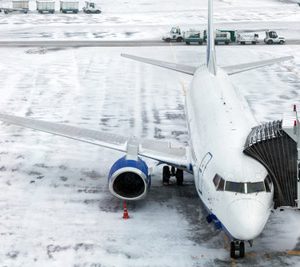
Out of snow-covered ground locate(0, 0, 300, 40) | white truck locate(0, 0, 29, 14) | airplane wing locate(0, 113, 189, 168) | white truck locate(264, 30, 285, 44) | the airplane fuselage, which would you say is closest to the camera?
the airplane fuselage

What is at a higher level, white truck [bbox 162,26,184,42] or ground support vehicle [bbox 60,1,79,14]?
ground support vehicle [bbox 60,1,79,14]

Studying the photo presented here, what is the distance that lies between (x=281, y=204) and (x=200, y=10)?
83.1m

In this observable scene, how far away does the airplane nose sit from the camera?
20.5 metres

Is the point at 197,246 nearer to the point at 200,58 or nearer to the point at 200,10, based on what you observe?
the point at 200,58

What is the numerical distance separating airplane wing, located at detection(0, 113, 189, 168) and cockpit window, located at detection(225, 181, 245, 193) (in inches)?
231

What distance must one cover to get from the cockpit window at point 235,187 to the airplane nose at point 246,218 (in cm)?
50

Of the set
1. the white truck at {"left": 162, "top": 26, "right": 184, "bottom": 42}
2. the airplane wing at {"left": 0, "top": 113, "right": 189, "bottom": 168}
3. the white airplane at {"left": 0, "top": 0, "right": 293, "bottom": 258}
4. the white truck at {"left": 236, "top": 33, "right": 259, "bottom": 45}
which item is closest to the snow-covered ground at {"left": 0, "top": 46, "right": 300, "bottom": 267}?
the white airplane at {"left": 0, "top": 0, "right": 293, "bottom": 258}

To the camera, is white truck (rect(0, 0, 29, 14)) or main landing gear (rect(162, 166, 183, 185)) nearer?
main landing gear (rect(162, 166, 183, 185))

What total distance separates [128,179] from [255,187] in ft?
23.5

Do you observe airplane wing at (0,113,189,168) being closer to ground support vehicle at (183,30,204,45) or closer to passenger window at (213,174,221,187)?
passenger window at (213,174,221,187)

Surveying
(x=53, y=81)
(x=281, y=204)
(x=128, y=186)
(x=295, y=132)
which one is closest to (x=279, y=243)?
(x=281, y=204)

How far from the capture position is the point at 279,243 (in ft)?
77.9

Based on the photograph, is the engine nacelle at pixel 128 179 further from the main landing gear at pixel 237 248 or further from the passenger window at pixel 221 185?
the main landing gear at pixel 237 248

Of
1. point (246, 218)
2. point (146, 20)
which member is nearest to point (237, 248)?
point (246, 218)
